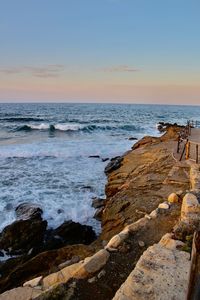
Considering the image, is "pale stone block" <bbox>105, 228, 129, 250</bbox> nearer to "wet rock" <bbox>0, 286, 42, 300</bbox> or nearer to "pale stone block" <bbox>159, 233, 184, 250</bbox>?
"pale stone block" <bbox>159, 233, 184, 250</bbox>

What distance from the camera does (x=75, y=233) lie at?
9.69m

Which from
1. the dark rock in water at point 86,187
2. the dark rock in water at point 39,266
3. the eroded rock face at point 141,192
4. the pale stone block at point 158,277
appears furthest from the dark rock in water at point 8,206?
the pale stone block at point 158,277

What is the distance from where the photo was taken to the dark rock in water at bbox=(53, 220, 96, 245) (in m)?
9.49

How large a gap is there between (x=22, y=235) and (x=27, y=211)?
1.71 m

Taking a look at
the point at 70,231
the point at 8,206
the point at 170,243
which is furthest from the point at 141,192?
the point at 8,206

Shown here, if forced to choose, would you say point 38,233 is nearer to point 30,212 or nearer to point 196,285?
point 30,212

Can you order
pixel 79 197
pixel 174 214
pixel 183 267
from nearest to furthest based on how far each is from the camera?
pixel 183 267
pixel 174 214
pixel 79 197

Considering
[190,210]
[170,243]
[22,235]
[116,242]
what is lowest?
[22,235]

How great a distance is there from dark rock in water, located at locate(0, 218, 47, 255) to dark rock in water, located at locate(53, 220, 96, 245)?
0.56 metres

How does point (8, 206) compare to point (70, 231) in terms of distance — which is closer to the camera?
point (70, 231)

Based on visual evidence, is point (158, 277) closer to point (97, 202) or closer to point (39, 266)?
point (39, 266)

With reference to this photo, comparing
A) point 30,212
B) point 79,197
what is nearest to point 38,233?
point 30,212

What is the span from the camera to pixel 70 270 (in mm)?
5324

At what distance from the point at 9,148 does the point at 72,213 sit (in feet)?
52.6
